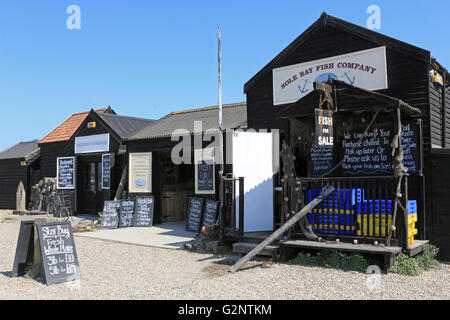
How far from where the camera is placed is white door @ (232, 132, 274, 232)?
863 centimetres

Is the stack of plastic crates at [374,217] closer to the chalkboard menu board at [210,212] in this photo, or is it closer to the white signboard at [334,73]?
the white signboard at [334,73]

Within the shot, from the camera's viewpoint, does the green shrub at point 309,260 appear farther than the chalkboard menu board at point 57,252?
Yes

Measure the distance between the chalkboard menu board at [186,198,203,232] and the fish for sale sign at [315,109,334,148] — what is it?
5.32 m

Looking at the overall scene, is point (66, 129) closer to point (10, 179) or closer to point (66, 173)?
point (66, 173)

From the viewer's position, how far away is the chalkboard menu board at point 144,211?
1246cm

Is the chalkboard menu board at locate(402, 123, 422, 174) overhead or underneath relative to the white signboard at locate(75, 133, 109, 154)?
underneath

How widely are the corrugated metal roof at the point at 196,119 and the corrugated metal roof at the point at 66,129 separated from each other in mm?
5042

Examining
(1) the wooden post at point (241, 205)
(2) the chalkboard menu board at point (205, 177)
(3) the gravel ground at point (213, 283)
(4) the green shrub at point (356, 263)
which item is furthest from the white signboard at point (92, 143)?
(4) the green shrub at point (356, 263)

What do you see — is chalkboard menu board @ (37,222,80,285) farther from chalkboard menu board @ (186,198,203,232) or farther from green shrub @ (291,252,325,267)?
chalkboard menu board @ (186,198,203,232)

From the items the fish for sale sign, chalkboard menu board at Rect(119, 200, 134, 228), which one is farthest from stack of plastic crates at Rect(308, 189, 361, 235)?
chalkboard menu board at Rect(119, 200, 134, 228)

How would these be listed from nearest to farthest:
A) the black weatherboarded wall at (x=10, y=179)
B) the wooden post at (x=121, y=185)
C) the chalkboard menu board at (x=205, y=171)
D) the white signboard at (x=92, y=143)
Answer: the chalkboard menu board at (x=205, y=171), the wooden post at (x=121, y=185), the white signboard at (x=92, y=143), the black weatherboarded wall at (x=10, y=179)

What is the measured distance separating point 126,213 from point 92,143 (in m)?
4.08

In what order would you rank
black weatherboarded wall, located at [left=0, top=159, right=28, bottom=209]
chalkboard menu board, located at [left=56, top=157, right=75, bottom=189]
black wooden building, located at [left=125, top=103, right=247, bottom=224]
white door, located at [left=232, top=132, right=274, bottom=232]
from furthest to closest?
1. black weatherboarded wall, located at [left=0, top=159, right=28, bottom=209]
2. chalkboard menu board, located at [left=56, top=157, right=75, bottom=189]
3. black wooden building, located at [left=125, top=103, right=247, bottom=224]
4. white door, located at [left=232, top=132, right=274, bottom=232]
